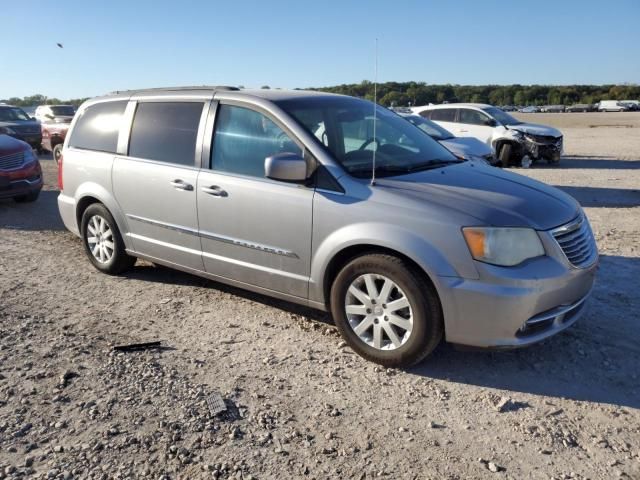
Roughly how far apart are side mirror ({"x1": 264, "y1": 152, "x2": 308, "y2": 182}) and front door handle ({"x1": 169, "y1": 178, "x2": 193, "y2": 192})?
1.03 meters

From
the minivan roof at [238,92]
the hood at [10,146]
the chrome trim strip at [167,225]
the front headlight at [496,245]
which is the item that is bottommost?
the chrome trim strip at [167,225]

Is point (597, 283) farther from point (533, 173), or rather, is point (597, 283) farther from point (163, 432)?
point (533, 173)

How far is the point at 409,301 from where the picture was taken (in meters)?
3.54

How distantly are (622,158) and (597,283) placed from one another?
13194mm

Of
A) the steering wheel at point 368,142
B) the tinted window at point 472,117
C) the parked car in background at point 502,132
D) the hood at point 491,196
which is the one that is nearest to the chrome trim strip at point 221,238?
the hood at point 491,196

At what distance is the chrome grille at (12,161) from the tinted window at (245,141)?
6243 mm

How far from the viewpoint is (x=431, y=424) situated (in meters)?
3.13

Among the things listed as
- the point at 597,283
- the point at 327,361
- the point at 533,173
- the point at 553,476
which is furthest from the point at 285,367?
the point at 533,173

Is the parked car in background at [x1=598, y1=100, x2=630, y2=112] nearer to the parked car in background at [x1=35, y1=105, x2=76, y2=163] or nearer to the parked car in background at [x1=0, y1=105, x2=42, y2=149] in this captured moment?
the parked car in background at [x1=35, y1=105, x2=76, y2=163]

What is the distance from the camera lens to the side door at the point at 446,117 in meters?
15.6

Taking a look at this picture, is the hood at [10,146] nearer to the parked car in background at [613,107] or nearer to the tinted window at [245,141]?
the tinted window at [245,141]

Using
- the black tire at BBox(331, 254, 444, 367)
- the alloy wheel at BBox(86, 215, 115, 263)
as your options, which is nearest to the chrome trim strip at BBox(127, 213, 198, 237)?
the alloy wheel at BBox(86, 215, 115, 263)

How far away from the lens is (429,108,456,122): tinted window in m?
15.8

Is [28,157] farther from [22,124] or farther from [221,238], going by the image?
[22,124]
